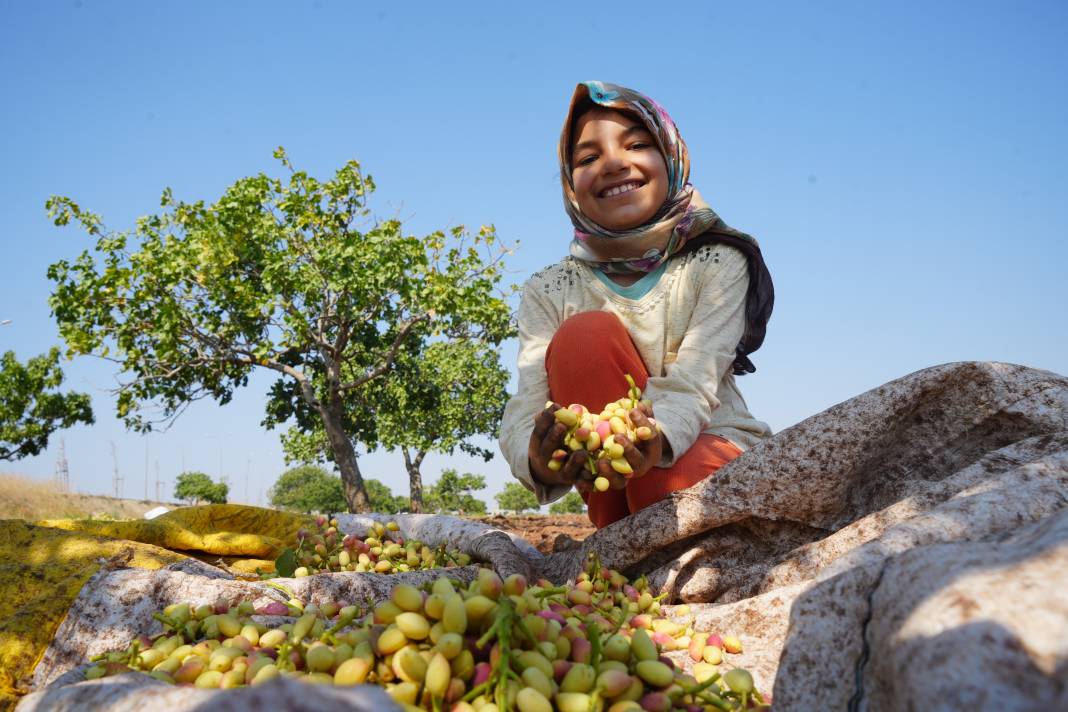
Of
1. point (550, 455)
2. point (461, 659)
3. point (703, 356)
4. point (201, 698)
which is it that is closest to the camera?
point (201, 698)

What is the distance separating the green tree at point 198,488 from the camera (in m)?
40.2

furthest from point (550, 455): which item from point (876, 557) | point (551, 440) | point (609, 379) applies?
point (876, 557)

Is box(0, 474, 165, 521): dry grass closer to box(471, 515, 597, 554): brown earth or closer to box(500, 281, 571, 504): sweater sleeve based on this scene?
box(471, 515, 597, 554): brown earth

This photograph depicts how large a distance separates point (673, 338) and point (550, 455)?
98cm

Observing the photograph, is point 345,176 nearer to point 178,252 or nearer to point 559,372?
point 178,252

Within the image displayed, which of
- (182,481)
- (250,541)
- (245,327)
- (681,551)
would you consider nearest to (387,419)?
(245,327)

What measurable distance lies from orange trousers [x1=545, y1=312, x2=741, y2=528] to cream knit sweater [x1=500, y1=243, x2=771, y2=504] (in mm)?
45

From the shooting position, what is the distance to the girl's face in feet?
10.4

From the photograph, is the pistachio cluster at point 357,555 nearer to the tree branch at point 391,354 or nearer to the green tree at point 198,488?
the tree branch at point 391,354

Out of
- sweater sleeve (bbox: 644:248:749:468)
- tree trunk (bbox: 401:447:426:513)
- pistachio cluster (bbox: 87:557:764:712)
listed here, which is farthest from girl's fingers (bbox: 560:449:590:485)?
tree trunk (bbox: 401:447:426:513)

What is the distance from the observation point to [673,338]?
10.5 feet

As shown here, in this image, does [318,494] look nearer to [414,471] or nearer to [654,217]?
[414,471]

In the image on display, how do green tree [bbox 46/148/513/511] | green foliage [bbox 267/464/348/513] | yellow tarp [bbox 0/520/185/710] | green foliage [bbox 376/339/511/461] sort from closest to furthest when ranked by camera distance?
1. yellow tarp [bbox 0/520/185/710]
2. green tree [bbox 46/148/513/511]
3. green foliage [bbox 376/339/511/461]
4. green foliage [bbox 267/464/348/513]

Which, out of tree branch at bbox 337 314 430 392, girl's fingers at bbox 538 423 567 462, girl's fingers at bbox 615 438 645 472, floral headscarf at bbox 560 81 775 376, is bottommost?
girl's fingers at bbox 615 438 645 472
